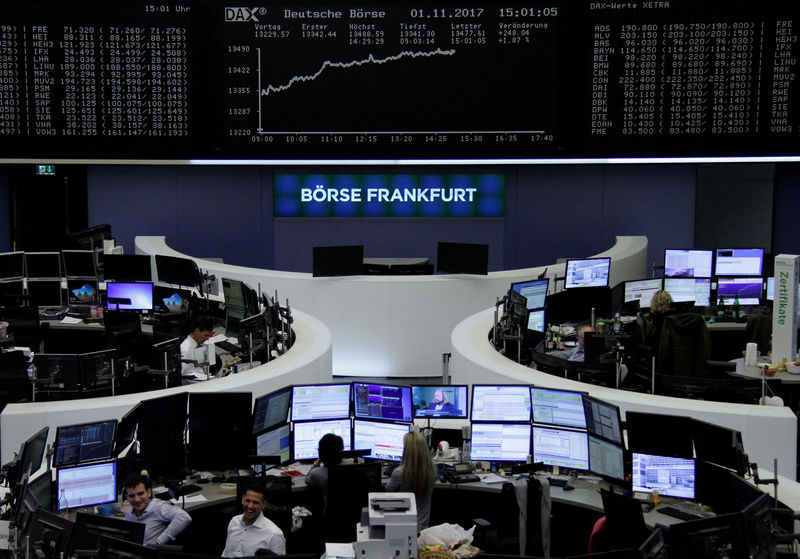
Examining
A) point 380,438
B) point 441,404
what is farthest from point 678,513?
point 380,438

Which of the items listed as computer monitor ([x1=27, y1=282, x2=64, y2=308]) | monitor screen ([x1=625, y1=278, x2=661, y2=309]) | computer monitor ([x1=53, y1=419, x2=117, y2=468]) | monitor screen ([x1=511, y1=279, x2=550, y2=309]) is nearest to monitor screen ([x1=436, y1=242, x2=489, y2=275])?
monitor screen ([x1=511, y1=279, x2=550, y2=309])

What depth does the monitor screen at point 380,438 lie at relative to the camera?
22.7 feet

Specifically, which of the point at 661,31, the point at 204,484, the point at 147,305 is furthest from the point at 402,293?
the point at 204,484

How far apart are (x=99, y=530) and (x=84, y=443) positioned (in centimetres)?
101

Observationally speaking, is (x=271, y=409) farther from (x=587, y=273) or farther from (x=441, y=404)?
(x=587, y=273)

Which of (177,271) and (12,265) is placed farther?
(12,265)

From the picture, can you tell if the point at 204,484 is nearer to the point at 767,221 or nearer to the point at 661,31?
the point at 661,31

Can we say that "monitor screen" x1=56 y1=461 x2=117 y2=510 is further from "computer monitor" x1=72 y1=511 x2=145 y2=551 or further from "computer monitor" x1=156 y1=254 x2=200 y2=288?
"computer monitor" x1=156 y1=254 x2=200 y2=288

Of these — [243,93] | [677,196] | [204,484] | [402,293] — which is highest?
[243,93]

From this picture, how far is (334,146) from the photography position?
11.4 m

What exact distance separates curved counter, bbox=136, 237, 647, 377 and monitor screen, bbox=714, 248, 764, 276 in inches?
73.2

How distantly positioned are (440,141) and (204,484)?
5778mm

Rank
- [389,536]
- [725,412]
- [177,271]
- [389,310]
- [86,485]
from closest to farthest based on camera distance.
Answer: [389,536] < [86,485] < [725,412] < [389,310] < [177,271]

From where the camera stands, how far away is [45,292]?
1184cm
